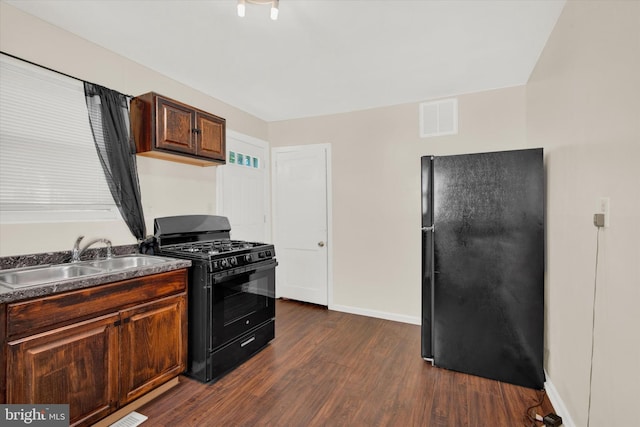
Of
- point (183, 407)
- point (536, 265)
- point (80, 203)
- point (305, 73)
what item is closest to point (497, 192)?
point (536, 265)

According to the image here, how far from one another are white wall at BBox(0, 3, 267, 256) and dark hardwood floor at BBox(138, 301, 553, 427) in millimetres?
1344

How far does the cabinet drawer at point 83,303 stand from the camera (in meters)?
1.42

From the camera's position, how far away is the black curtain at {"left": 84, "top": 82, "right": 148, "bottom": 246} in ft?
7.50

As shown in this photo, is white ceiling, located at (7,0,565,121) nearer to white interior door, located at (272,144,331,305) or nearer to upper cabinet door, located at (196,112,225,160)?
upper cabinet door, located at (196,112,225,160)

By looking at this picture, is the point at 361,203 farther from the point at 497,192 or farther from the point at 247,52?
the point at 247,52

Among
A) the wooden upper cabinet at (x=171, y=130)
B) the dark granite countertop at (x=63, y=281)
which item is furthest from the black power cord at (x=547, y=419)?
the wooden upper cabinet at (x=171, y=130)

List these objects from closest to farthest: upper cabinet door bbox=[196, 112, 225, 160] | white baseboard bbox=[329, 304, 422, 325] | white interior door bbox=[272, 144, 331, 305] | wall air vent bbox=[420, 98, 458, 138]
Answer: upper cabinet door bbox=[196, 112, 225, 160] → wall air vent bbox=[420, 98, 458, 138] → white baseboard bbox=[329, 304, 422, 325] → white interior door bbox=[272, 144, 331, 305]

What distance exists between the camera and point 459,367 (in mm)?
2404

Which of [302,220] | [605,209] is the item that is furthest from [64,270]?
[605,209]

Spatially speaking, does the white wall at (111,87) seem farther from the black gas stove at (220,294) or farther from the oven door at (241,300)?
the oven door at (241,300)

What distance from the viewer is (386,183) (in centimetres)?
360

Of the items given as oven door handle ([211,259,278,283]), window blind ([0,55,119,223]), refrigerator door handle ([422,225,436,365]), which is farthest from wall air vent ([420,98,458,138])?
window blind ([0,55,119,223])

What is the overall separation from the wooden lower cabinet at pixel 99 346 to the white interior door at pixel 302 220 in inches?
81.0

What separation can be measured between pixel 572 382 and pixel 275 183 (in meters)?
3.64
